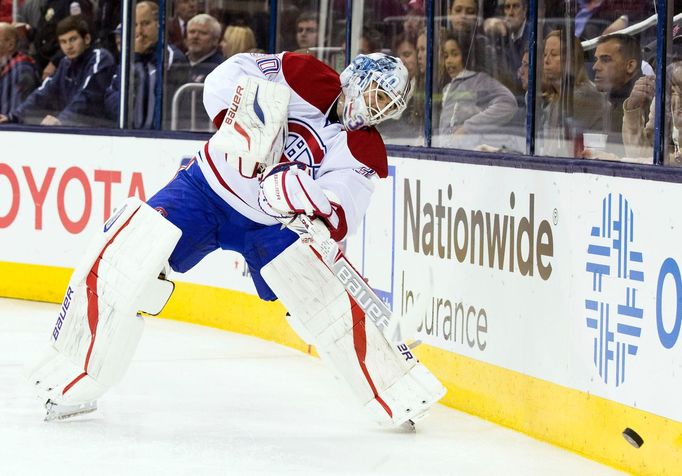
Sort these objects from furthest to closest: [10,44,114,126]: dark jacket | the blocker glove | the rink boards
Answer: [10,44,114,126]: dark jacket
the blocker glove
the rink boards

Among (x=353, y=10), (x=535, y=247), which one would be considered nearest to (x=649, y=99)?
(x=535, y=247)

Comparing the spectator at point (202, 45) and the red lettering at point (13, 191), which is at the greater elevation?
the spectator at point (202, 45)

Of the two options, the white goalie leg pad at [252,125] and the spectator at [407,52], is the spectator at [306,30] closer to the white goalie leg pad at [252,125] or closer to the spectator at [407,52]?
the spectator at [407,52]

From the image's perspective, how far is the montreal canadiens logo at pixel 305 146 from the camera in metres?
4.52

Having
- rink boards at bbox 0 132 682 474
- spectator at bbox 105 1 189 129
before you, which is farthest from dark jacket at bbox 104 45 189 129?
rink boards at bbox 0 132 682 474

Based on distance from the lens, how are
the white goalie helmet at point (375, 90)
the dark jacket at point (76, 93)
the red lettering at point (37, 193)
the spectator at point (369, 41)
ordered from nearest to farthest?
the white goalie helmet at point (375, 90) < the spectator at point (369, 41) < the red lettering at point (37, 193) < the dark jacket at point (76, 93)

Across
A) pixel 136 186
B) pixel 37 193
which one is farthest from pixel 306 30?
pixel 37 193

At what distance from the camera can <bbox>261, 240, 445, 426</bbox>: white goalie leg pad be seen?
4652 mm

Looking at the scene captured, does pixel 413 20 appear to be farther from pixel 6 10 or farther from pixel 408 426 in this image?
pixel 6 10

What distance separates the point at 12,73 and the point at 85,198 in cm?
90

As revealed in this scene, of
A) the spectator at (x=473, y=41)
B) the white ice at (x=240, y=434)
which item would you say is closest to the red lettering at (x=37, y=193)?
the white ice at (x=240, y=434)

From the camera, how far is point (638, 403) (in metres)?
4.14

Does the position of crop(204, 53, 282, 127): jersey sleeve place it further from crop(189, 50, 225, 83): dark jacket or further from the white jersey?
crop(189, 50, 225, 83): dark jacket

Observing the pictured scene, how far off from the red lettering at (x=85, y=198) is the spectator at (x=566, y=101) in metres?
2.89
